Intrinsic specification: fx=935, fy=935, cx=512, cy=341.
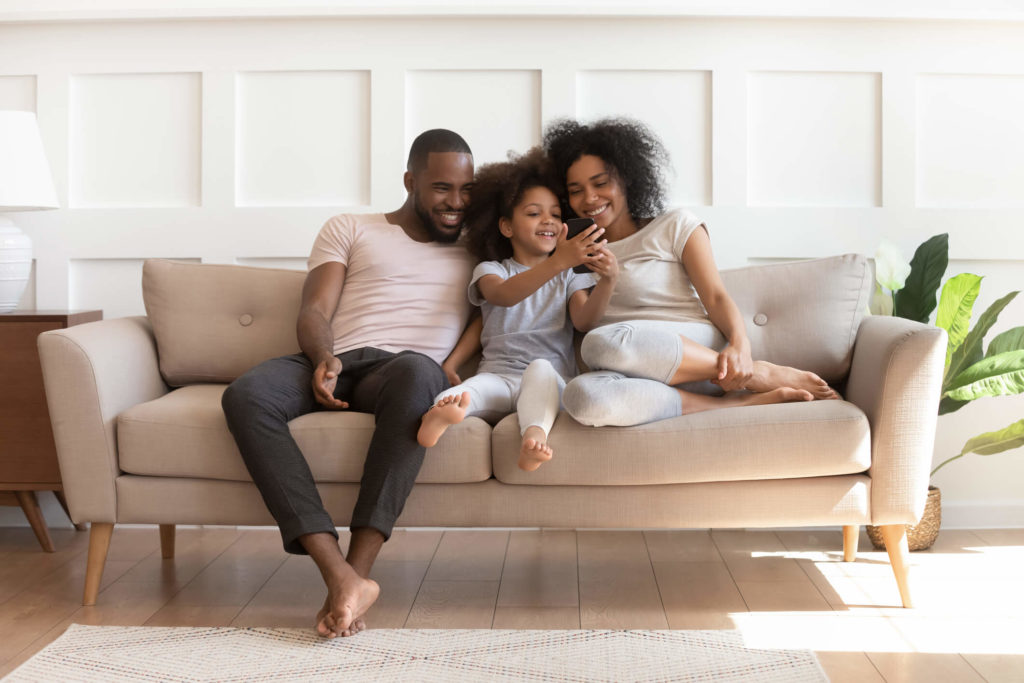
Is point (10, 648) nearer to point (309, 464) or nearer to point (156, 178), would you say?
point (309, 464)

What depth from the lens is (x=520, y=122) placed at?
2.83 metres

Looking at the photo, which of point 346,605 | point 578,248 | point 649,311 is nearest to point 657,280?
point 649,311

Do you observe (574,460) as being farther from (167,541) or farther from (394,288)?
(167,541)

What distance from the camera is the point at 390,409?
6.39 ft

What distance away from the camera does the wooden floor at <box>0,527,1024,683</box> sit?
1.85 metres

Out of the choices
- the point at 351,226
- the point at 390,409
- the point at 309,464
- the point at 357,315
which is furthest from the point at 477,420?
the point at 351,226

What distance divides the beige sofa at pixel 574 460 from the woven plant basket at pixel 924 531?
53 cm

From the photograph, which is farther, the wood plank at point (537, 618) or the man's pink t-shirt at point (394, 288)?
the man's pink t-shirt at point (394, 288)

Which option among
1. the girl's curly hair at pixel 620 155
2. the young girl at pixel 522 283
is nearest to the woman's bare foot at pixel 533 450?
the young girl at pixel 522 283

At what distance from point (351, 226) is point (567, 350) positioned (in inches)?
26.1

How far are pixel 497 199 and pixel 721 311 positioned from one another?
2.10ft

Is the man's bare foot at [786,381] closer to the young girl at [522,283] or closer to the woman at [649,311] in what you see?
the woman at [649,311]

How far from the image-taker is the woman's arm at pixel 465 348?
7.70ft

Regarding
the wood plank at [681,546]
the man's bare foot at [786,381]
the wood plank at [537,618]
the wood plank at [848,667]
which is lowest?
the wood plank at [681,546]
